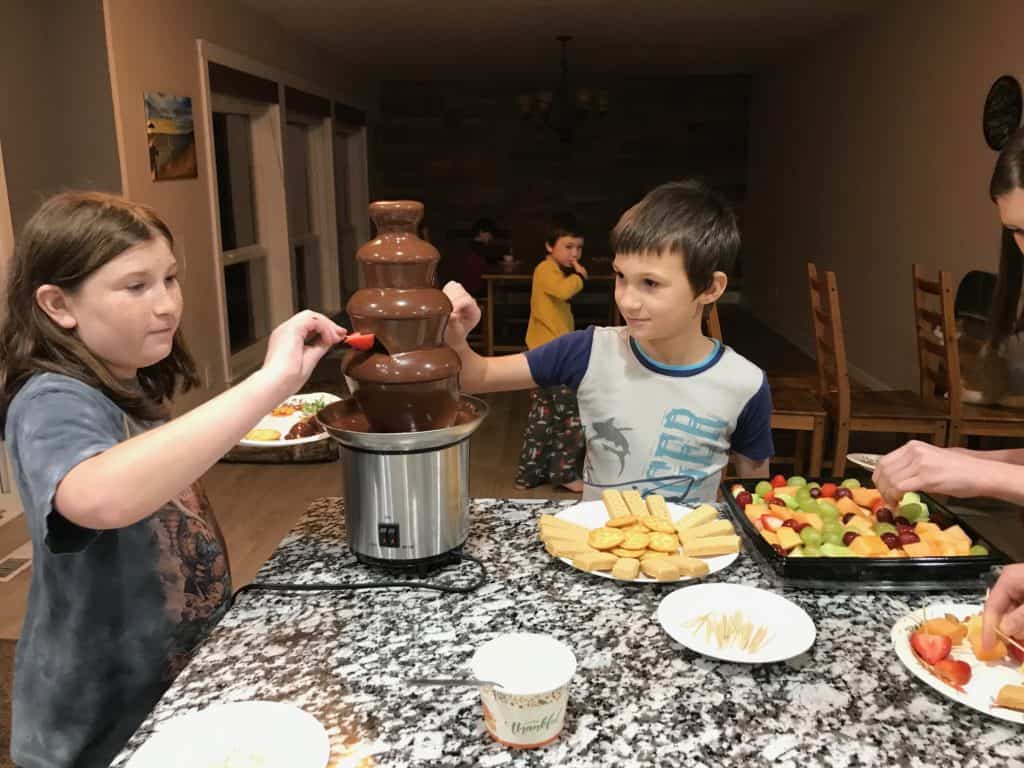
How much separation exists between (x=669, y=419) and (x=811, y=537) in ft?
1.29

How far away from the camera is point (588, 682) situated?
89 cm

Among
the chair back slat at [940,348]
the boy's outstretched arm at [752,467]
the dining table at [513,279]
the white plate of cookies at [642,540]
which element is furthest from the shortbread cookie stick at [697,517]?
the dining table at [513,279]

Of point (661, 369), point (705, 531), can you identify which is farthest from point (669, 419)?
point (705, 531)

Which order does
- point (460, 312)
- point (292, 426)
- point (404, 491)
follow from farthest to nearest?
point (292, 426) < point (460, 312) < point (404, 491)

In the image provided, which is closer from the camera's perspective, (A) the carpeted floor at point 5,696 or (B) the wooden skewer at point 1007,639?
(B) the wooden skewer at point 1007,639

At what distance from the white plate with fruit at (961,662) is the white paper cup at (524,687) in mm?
398

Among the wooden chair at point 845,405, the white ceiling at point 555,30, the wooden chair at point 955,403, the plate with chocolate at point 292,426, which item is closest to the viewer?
the plate with chocolate at point 292,426

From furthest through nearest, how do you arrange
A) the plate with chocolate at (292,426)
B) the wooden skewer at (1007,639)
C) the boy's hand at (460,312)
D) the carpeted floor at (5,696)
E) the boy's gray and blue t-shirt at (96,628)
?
1. the carpeted floor at (5,696)
2. the plate with chocolate at (292,426)
3. the boy's hand at (460,312)
4. the boy's gray and blue t-shirt at (96,628)
5. the wooden skewer at (1007,639)

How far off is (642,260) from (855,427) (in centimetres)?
216

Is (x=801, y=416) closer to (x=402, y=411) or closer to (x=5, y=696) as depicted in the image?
(x=402, y=411)

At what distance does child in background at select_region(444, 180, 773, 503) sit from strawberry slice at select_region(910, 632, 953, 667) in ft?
1.77

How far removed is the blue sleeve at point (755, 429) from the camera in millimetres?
1483

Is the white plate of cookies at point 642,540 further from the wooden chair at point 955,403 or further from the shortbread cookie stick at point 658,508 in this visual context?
the wooden chair at point 955,403

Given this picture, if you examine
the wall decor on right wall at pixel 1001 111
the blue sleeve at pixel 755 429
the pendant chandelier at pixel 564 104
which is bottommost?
the blue sleeve at pixel 755 429
